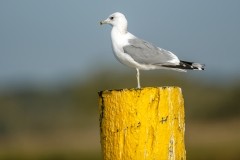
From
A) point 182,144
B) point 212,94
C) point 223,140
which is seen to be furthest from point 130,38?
point 212,94

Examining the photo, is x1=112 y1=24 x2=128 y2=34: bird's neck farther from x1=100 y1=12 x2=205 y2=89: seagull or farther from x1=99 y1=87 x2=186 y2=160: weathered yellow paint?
x1=99 y1=87 x2=186 y2=160: weathered yellow paint

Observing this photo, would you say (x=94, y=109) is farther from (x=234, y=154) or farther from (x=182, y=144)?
(x=182, y=144)

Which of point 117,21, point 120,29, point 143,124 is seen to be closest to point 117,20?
point 117,21

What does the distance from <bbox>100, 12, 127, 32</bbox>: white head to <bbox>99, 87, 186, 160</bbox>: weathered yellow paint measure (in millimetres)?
2239

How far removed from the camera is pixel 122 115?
372 cm

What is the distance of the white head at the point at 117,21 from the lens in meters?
5.96

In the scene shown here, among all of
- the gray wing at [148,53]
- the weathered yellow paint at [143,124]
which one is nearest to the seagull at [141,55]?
the gray wing at [148,53]

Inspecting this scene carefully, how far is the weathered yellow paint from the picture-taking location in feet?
12.1

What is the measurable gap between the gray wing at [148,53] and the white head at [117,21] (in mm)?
263

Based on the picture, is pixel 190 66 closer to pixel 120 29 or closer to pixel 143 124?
pixel 120 29

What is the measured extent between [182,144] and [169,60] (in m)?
1.94

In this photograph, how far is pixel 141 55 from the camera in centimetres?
565

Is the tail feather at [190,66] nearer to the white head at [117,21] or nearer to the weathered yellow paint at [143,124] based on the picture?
the white head at [117,21]

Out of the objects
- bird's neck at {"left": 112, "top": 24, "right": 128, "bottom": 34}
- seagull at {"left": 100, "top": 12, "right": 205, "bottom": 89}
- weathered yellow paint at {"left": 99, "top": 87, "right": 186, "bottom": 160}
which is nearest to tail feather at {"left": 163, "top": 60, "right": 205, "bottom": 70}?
seagull at {"left": 100, "top": 12, "right": 205, "bottom": 89}
